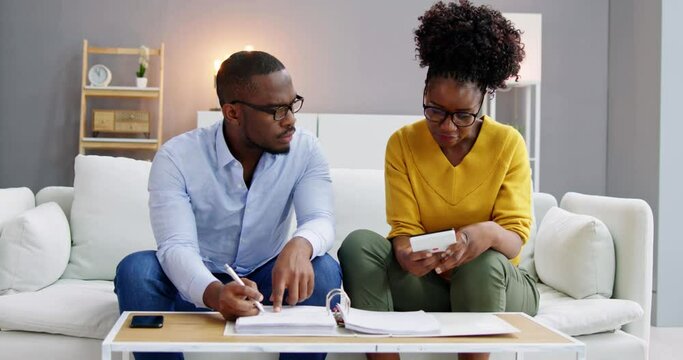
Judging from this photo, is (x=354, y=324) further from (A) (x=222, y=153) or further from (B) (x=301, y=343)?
(A) (x=222, y=153)

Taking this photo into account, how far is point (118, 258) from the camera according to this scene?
8.80 feet

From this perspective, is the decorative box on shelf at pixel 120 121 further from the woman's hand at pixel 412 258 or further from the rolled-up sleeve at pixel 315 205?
the woman's hand at pixel 412 258

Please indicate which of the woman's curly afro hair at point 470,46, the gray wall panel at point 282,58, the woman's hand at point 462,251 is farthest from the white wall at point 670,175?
the woman's hand at point 462,251

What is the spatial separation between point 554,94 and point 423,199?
152 inches

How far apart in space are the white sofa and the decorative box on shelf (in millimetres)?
2497

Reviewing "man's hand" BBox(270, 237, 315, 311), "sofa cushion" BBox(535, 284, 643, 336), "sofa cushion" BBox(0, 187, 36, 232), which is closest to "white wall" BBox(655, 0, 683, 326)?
"sofa cushion" BBox(535, 284, 643, 336)

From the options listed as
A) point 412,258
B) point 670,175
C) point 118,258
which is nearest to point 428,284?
point 412,258

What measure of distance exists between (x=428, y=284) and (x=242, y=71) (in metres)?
0.70

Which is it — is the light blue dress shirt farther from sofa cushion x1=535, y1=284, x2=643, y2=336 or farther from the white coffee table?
sofa cushion x1=535, y1=284, x2=643, y2=336

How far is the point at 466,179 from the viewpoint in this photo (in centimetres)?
204

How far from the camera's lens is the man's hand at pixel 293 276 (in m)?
1.67

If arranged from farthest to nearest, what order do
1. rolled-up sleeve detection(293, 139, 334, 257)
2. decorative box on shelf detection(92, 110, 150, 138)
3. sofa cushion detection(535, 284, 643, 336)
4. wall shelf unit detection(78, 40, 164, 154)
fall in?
decorative box on shelf detection(92, 110, 150, 138) → wall shelf unit detection(78, 40, 164, 154) → sofa cushion detection(535, 284, 643, 336) → rolled-up sleeve detection(293, 139, 334, 257)

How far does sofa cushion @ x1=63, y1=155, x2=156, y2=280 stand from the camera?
2.67 m

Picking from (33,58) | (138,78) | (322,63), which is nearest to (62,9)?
(33,58)
